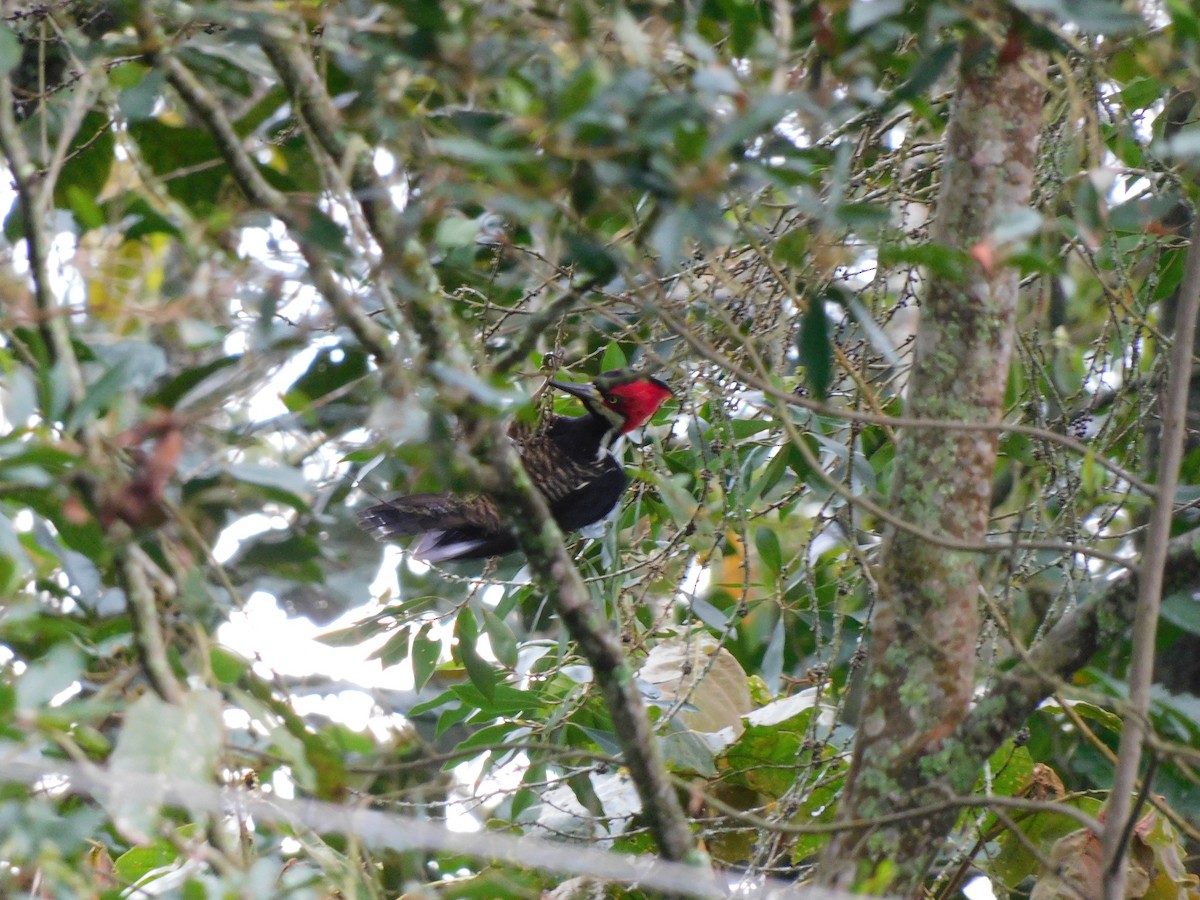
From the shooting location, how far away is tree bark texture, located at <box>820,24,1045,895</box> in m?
1.57

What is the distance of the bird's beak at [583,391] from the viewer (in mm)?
3066

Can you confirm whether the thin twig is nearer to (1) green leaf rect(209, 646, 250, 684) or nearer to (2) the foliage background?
(2) the foliage background

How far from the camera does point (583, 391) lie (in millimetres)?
3186

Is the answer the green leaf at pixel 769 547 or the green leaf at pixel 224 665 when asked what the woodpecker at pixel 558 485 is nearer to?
the green leaf at pixel 769 547

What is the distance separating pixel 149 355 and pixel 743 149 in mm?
656

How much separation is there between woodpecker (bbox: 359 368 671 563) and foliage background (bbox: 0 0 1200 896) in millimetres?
317

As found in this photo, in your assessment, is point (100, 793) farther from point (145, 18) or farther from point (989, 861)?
point (989, 861)

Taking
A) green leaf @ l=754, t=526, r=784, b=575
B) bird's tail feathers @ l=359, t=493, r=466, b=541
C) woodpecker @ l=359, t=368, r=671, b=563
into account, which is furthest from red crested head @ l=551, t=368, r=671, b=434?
green leaf @ l=754, t=526, r=784, b=575

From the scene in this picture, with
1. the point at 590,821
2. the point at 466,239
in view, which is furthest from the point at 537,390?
the point at 466,239

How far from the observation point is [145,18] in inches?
51.4

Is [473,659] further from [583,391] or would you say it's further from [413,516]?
[583,391]

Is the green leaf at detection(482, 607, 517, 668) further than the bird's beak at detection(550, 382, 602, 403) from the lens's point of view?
No

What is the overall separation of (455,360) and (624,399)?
81.9 inches

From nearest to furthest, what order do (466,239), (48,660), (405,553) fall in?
(48,660)
(466,239)
(405,553)
